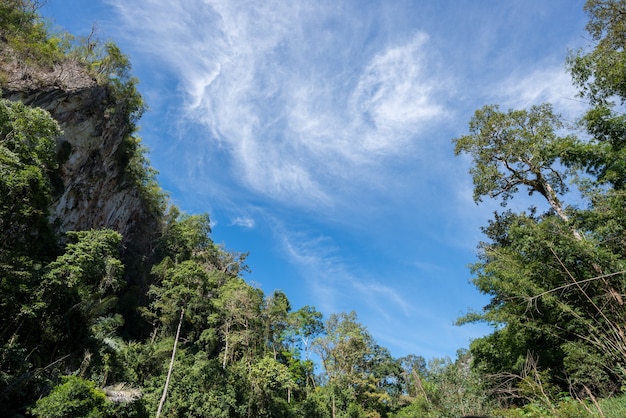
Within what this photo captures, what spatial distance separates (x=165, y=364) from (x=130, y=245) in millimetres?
14545

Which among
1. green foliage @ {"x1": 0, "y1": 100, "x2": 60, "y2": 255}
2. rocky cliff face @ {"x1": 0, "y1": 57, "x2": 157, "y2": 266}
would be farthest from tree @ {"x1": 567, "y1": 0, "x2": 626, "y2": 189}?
rocky cliff face @ {"x1": 0, "y1": 57, "x2": 157, "y2": 266}

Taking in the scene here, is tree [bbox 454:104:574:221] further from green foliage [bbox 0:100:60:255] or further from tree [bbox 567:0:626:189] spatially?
green foliage [bbox 0:100:60:255]

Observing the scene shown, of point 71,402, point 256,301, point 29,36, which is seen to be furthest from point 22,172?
point 256,301

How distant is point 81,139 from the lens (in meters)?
20.7

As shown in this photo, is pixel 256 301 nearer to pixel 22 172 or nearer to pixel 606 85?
pixel 22 172

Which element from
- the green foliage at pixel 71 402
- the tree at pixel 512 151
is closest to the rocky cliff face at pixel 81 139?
the green foliage at pixel 71 402

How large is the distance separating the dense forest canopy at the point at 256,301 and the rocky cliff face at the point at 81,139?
55cm

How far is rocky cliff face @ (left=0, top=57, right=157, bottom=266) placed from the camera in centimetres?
1672

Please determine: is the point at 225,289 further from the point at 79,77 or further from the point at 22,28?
the point at 22,28

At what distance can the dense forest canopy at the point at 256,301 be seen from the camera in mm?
8383

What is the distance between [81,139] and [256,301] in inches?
627

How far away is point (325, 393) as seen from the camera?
27.5 meters

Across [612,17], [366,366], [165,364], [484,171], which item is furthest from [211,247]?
[612,17]

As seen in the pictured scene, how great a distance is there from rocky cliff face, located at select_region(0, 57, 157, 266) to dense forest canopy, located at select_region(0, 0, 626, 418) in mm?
549
